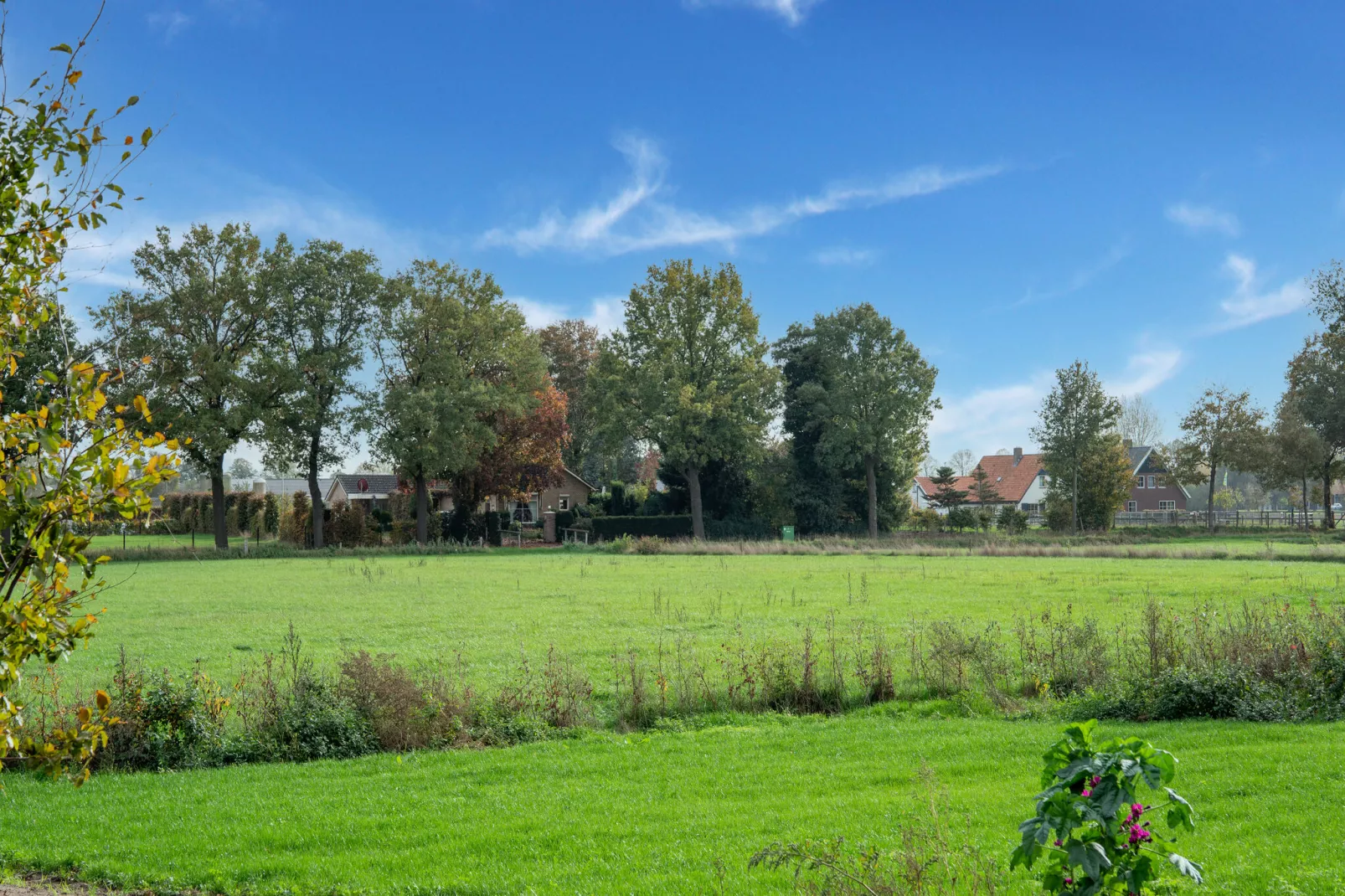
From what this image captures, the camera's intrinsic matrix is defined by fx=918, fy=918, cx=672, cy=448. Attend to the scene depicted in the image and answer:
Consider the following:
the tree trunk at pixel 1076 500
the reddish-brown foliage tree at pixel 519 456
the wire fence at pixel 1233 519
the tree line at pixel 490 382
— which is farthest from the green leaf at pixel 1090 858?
the wire fence at pixel 1233 519

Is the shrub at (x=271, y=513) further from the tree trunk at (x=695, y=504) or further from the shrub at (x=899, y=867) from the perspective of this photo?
the shrub at (x=899, y=867)

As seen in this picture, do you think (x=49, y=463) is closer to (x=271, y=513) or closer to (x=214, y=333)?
(x=214, y=333)

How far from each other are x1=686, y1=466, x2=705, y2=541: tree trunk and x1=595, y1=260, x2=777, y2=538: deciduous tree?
0.05 metres

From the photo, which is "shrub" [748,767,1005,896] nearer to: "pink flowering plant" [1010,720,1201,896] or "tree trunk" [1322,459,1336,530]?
"pink flowering plant" [1010,720,1201,896]

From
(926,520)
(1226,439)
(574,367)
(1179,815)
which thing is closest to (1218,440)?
(1226,439)

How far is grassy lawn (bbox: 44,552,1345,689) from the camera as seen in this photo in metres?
15.2

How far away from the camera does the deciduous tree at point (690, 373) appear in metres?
50.4

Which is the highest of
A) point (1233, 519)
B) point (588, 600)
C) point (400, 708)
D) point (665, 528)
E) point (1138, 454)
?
point (1138, 454)

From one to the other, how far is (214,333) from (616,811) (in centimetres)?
4311

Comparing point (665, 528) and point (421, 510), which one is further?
point (665, 528)

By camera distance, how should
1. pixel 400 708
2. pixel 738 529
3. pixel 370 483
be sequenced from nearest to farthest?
pixel 400 708 < pixel 738 529 < pixel 370 483

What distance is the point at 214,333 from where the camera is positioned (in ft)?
143

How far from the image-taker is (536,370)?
2005 inches

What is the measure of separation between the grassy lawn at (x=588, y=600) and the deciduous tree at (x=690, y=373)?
55.3ft
